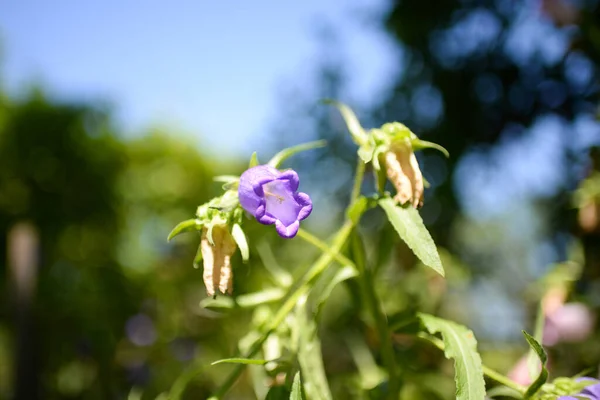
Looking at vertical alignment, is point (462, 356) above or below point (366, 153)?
below

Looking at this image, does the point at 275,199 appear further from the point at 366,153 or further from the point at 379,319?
the point at 379,319

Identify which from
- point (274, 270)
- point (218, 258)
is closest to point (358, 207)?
point (218, 258)

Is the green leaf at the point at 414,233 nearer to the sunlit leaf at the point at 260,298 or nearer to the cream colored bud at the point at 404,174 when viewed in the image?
the cream colored bud at the point at 404,174

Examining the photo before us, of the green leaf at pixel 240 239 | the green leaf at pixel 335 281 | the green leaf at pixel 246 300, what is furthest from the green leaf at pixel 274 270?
the green leaf at pixel 240 239

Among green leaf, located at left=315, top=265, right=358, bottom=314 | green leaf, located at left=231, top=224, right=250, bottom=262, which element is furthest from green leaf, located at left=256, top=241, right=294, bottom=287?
green leaf, located at left=231, top=224, right=250, bottom=262

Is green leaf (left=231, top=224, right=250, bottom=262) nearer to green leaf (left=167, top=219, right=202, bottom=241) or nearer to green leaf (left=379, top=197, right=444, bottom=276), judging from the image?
green leaf (left=167, top=219, right=202, bottom=241)

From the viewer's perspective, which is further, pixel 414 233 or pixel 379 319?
pixel 379 319

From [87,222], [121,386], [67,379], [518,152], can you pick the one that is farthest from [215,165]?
[518,152]
